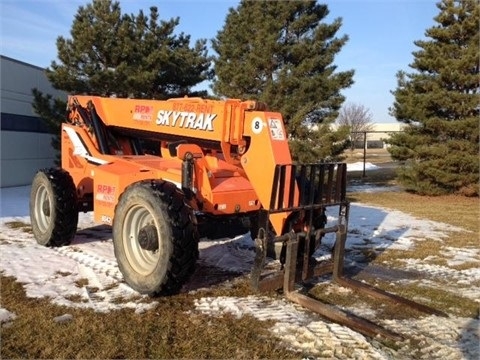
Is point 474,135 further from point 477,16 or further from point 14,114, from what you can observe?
point 14,114

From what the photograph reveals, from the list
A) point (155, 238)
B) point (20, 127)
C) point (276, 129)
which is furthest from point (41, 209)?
point (20, 127)

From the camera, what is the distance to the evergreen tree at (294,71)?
640 inches

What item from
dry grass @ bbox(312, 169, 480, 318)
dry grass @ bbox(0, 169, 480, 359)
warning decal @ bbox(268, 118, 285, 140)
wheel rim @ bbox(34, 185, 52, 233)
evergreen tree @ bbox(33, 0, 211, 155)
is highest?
evergreen tree @ bbox(33, 0, 211, 155)

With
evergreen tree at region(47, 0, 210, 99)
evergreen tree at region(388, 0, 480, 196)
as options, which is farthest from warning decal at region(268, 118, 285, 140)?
evergreen tree at region(388, 0, 480, 196)

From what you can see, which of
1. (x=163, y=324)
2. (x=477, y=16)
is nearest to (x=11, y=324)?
(x=163, y=324)

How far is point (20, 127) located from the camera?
1797cm

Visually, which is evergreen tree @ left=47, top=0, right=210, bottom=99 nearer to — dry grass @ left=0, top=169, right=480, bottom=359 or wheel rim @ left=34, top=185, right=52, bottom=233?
wheel rim @ left=34, top=185, right=52, bottom=233

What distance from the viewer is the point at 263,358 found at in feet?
12.0

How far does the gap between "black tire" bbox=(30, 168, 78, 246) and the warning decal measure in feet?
11.7

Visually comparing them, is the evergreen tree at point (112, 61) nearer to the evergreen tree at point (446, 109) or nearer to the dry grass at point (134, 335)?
the evergreen tree at point (446, 109)

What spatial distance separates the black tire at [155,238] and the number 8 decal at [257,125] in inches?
41.2

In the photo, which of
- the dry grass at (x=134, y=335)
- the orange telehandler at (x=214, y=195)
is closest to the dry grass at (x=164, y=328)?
the dry grass at (x=134, y=335)

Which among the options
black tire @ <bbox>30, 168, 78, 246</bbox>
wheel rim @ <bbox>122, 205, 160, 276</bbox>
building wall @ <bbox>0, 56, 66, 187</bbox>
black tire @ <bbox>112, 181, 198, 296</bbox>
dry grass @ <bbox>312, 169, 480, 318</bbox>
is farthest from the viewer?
building wall @ <bbox>0, 56, 66, 187</bbox>

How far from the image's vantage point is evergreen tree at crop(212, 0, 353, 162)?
16244mm
